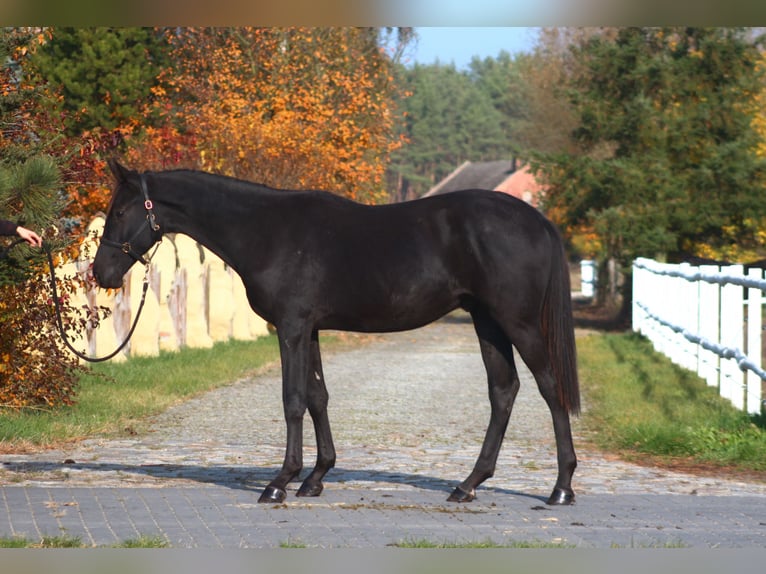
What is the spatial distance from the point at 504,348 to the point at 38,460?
150 inches

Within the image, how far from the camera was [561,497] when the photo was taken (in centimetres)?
908

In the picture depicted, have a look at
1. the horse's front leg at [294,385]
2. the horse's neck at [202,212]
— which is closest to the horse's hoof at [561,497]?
the horse's front leg at [294,385]

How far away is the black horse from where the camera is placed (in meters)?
9.36

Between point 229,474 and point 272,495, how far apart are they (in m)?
1.43

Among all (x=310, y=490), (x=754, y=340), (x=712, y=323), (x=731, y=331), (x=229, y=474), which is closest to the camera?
(x=310, y=490)

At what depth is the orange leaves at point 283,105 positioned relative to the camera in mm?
30625

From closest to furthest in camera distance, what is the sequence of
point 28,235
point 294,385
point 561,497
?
point 28,235 → point 561,497 → point 294,385

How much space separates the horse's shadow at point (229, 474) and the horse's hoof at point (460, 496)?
0.42 metres

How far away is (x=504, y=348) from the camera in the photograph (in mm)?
9805

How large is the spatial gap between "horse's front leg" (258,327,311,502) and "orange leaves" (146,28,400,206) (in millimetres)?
20755

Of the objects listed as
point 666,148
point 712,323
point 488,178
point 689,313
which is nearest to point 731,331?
point 712,323

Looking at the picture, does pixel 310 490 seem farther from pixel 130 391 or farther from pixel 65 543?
pixel 130 391

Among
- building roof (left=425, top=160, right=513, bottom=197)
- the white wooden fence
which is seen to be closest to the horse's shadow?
the white wooden fence

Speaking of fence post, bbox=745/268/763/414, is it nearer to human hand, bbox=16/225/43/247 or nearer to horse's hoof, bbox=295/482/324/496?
horse's hoof, bbox=295/482/324/496
